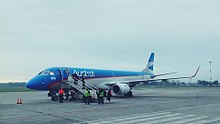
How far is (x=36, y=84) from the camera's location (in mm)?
23359

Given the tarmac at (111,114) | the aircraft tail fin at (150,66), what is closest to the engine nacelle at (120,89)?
the tarmac at (111,114)

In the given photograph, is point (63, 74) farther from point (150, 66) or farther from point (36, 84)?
point (150, 66)

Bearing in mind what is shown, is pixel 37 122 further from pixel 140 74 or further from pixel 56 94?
pixel 140 74

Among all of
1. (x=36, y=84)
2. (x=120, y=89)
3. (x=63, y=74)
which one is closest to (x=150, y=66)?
(x=120, y=89)

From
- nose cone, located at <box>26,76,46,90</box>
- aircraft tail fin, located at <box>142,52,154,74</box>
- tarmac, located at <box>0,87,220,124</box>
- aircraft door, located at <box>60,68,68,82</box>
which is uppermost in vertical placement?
aircraft tail fin, located at <box>142,52,154,74</box>

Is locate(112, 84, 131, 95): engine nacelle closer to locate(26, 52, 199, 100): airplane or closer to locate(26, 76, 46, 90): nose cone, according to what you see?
locate(26, 52, 199, 100): airplane

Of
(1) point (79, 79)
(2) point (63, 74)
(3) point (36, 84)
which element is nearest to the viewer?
(3) point (36, 84)

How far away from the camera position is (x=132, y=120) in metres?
11.9

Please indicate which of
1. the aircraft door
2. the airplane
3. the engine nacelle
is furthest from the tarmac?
the engine nacelle

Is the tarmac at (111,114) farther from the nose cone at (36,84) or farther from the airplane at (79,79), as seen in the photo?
the airplane at (79,79)

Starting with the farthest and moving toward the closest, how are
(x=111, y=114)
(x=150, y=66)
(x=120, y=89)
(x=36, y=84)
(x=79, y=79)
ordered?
(x=150, y=66) < (x=120, y=89) < (x=79, y=79) < (x=36, y=84) < (x=111, y=114)

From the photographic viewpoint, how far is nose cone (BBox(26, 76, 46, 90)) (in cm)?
2328

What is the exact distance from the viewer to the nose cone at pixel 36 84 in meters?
23.3

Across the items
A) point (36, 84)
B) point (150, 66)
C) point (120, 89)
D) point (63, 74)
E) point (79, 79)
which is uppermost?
point (150, 66)
